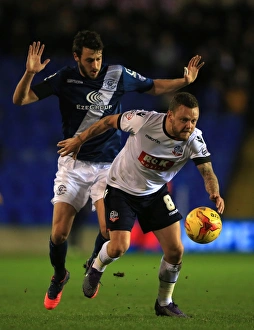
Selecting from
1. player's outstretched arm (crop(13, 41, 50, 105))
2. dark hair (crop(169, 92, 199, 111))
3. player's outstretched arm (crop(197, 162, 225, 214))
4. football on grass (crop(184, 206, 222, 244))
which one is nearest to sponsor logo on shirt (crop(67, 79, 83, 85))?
player's outstretched arm (crop(13, 41, 50, 105))

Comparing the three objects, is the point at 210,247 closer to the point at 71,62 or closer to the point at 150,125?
the point at 71,62

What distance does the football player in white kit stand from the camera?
6555 millimetres

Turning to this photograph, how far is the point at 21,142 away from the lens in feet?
57.5

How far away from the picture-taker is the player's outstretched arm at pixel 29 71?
22.6 feet

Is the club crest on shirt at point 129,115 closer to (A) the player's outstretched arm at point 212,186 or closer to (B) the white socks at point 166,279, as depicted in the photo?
(A) the player's outstretched arm at point 212,186

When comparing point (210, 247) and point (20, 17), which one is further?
point (20, 17)

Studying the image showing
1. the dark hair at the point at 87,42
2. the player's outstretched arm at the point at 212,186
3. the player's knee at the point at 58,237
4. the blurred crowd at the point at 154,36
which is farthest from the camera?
the blurred crowd at the point at 154,36

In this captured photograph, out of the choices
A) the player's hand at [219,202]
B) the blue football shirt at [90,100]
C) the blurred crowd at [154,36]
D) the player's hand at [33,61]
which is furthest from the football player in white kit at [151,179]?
the blurred crowd at [154,36]

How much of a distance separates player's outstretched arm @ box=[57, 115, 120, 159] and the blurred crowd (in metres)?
10.6

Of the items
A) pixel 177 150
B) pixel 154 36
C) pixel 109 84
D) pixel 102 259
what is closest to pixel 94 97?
pixel 109 84

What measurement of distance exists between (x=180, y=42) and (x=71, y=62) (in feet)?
9.08

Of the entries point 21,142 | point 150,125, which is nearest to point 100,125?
point 150,125

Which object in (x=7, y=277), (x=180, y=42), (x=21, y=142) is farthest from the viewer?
(x=180, y=42)

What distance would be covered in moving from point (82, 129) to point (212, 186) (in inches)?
63.9
